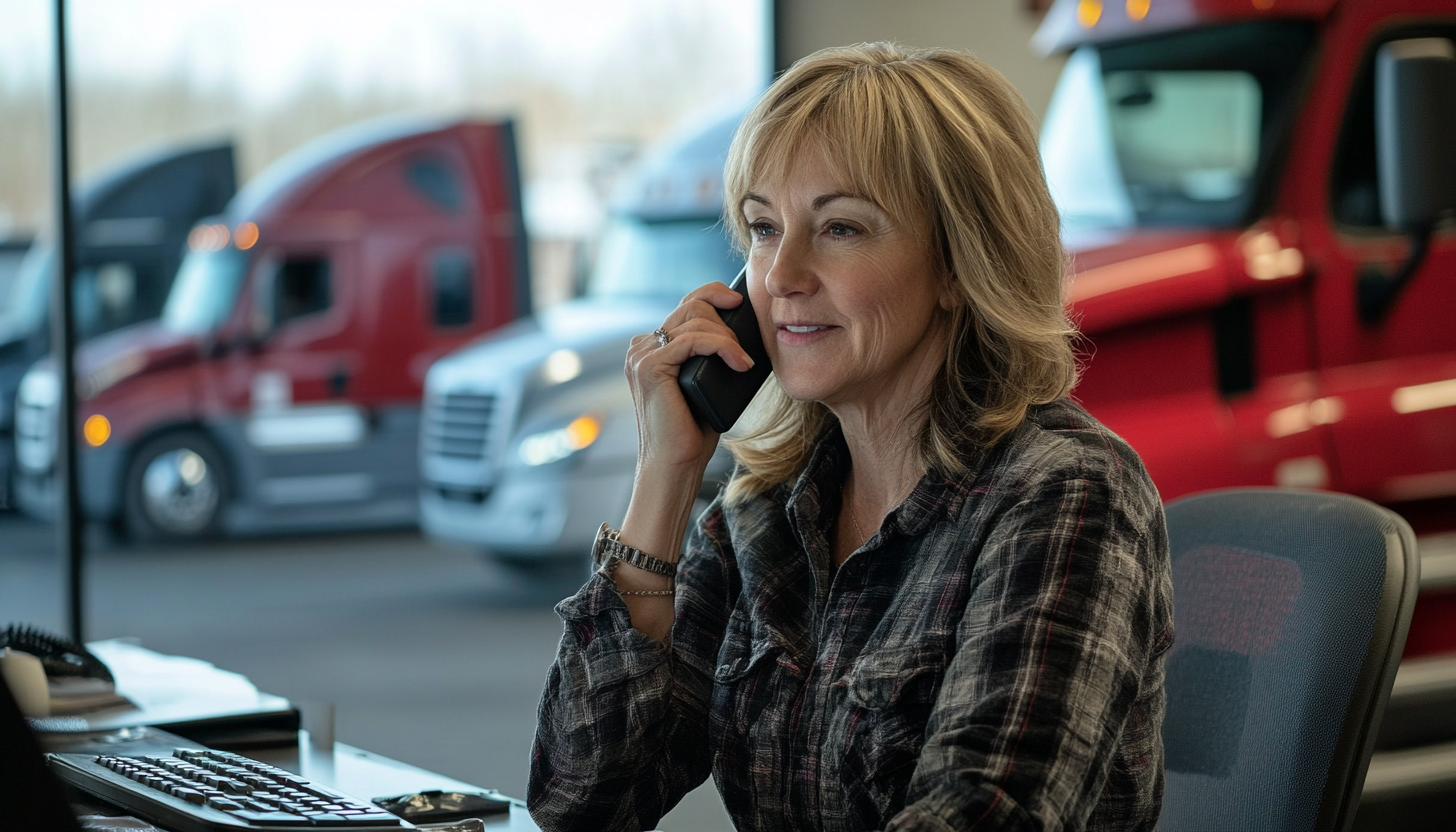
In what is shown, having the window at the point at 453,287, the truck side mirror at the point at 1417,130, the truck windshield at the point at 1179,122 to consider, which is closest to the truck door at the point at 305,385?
the window at the point at 453,287

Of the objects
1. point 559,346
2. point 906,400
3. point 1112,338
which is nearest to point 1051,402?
point 906,400

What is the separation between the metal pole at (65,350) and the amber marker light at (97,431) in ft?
9.41

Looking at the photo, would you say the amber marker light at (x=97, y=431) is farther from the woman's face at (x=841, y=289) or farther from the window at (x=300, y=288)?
the woman's face at (x=841, y=289)

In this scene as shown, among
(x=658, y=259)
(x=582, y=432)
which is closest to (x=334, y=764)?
(x=582, y=432)

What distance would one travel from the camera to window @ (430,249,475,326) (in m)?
7.27

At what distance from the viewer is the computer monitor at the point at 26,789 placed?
2.23 feet

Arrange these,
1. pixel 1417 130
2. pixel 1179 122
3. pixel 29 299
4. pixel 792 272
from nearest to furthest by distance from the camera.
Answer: pixel 792 272
pixel 1417 130
pixel 1179 122
pixel 29 299

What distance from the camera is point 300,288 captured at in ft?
23.4

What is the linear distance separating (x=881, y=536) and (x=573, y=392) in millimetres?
3708

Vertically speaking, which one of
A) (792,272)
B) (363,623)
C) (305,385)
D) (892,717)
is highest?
(792,272)

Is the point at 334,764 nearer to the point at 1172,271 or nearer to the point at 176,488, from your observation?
the point at 1172,271

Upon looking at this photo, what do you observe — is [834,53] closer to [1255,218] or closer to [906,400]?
[906,400]

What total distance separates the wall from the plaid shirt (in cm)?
333

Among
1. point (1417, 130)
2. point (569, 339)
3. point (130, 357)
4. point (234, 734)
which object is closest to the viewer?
point (234, 734)
